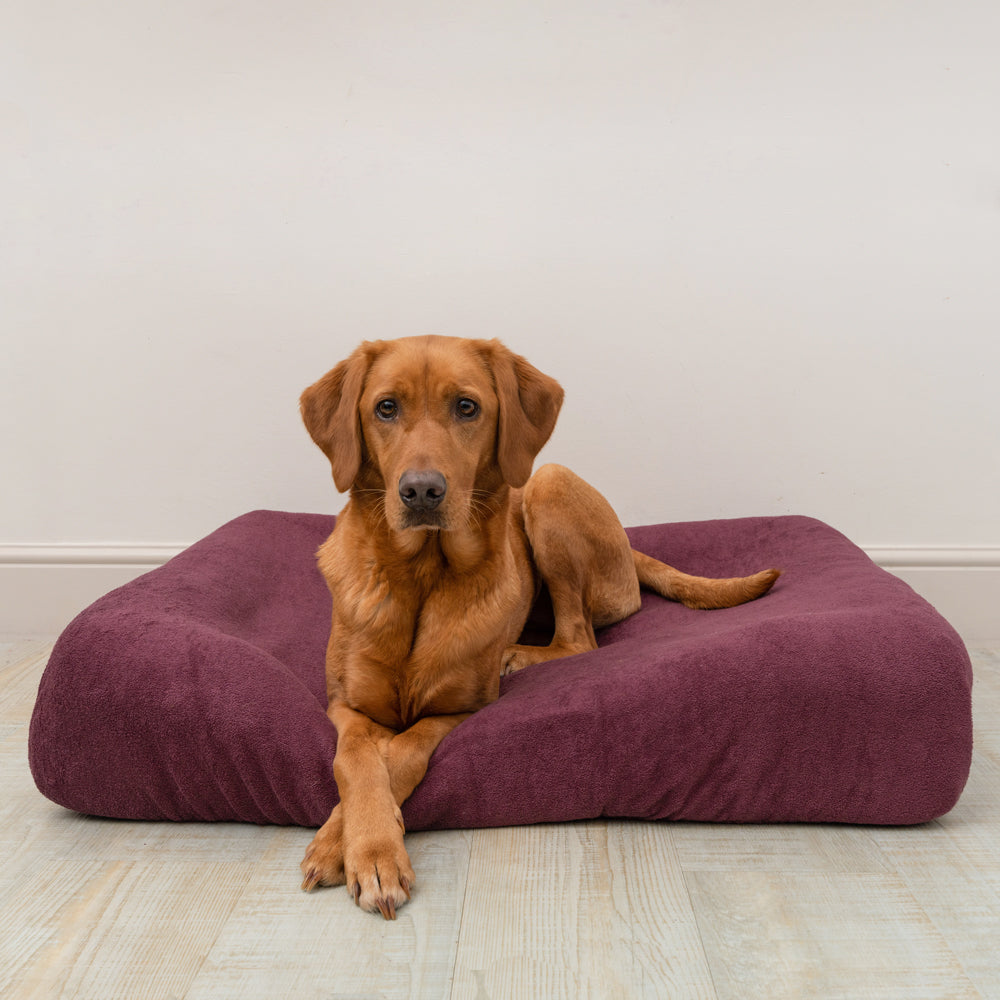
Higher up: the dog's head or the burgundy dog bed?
the dog's head

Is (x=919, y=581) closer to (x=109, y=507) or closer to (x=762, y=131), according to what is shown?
(x=762, y=131)

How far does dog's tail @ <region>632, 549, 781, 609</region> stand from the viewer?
321cm

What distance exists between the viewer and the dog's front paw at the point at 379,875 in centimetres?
187

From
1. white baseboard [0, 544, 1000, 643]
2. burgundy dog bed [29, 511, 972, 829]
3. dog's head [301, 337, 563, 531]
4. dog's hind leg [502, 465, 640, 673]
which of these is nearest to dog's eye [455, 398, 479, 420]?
dog's head [301, 337, 563, 531]

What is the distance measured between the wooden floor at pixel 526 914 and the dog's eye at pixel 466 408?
40.4 inches

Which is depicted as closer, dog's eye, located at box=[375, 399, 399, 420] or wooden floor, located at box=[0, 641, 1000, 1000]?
wooden floor, located at box=[0, 641, 1000, 1000]

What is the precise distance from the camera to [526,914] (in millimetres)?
1906

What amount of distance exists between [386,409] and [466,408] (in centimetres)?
20

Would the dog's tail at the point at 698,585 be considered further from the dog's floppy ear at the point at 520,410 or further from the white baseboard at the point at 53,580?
the white baseboard at the point at 53,580

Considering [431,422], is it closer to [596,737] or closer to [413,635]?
[413,635]

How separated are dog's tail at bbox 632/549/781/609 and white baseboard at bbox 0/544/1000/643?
1.14m

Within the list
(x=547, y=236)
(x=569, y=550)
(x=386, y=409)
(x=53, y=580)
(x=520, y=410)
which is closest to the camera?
(x=386, y=409)

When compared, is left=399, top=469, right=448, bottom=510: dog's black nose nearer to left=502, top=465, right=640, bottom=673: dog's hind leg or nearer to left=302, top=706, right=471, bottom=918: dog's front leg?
left=302, top=706, right=471, bottom=918: dog's front leg

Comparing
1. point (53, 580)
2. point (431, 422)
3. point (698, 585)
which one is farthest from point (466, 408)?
point (53, 580)
